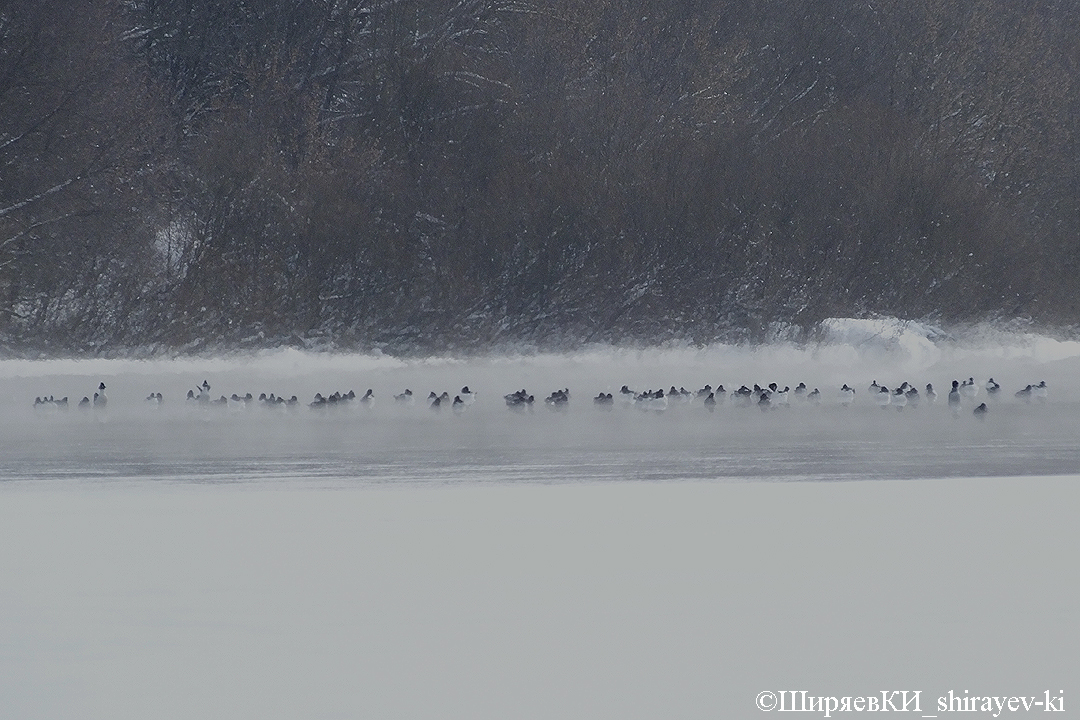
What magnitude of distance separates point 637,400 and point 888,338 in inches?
400

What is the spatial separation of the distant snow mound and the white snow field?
11.2m

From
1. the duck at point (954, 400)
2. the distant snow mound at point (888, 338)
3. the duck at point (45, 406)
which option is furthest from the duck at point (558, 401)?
A: the distant snow mound at point (888, 338)

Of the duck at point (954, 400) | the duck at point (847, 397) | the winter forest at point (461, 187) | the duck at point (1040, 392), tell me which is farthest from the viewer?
A: the winter forest at point (461, 187)

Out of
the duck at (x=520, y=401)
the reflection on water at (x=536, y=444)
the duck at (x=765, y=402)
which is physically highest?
the duck at (x=765, y=402)

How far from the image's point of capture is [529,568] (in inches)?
270

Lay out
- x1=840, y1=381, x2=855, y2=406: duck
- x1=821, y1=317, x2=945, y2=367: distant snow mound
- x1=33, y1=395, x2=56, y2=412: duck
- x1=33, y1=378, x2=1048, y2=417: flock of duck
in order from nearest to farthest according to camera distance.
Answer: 1. x1=33, y1=395, x2=56, y2=412: duck
2. x1=33, y1=378, x2=1048, y2=417: flock of duck
3. x1=840, y1=381, x2=855, y2=406: duck
4. x1=821, y1=317, x2=945, y2=367: distant snow mound

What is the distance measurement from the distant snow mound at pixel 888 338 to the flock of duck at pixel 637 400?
23.7 feet

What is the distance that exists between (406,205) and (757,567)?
2226cm

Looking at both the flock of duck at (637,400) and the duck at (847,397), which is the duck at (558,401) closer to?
the flock of duck at (637,400)

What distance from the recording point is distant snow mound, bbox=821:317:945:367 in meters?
25.4

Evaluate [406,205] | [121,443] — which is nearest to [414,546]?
[121,443]

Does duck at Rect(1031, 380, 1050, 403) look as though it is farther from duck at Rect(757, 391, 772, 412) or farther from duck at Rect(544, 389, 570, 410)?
duck at Rect(544, 389, 570, 410)

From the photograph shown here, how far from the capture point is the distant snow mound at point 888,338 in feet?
83.2

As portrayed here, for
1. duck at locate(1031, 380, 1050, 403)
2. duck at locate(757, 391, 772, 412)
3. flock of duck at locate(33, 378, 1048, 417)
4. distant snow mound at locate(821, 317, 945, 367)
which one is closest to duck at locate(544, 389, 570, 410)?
flock of duck at locate(33, 378, 1048, 417)
